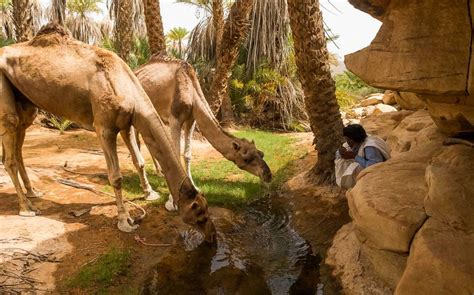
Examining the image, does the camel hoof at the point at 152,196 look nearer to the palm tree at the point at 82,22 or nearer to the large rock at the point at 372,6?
the large rock at the point at 372,6

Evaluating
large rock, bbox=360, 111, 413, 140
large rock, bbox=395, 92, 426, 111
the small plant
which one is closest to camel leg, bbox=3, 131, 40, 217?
large rock, bbox=395, 92, 426, 111

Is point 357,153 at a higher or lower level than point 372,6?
lower

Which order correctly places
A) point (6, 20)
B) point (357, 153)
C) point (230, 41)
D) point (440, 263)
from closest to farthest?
point (440, 263) → point (357, 153) → point (230, 41) → point (6, 20)

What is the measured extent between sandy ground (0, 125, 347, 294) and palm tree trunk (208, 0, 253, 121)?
16.6 feet

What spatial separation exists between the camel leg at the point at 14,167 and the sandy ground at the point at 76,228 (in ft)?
0.52

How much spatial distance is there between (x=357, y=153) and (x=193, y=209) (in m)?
2.44

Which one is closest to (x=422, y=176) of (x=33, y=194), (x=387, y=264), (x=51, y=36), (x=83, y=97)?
(x=387, y=264)

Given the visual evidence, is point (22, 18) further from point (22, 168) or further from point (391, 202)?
point (391, 202)

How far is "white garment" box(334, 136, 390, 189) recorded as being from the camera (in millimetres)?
5594

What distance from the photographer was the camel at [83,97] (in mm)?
5594

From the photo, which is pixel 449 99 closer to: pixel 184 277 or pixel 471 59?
pixel 471 59

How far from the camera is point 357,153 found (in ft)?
19.0

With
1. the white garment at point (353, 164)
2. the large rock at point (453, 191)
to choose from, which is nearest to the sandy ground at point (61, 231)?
the white garment at point (353, 164)

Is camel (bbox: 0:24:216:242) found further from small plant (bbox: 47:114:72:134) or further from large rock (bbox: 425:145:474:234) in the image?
small plant (bbox: 47:114:72:134)
